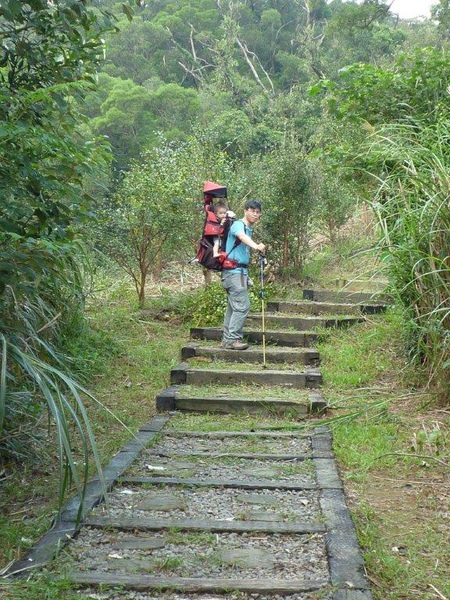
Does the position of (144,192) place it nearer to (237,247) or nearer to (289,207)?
(289,207)

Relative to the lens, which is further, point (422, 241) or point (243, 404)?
point (243, 404)

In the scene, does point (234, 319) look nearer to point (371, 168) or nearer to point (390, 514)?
point (371, 168)

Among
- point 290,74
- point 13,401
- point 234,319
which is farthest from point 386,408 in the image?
point 290,74

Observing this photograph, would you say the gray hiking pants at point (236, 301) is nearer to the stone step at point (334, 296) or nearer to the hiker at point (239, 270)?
the hiker at point (239, 270)

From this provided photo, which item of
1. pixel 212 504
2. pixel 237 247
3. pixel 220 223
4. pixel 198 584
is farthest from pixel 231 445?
pixel 220 223

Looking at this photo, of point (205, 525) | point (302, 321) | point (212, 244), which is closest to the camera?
point (205, 525)

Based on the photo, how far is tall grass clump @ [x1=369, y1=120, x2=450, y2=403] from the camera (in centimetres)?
564

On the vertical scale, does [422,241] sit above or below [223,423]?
above

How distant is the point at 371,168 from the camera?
277 inches

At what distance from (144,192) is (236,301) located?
10.2ft

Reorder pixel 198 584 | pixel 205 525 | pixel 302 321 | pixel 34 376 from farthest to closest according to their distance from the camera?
pixel 302 321
pixel 205 525
pixel 34 376
pixel 198 584

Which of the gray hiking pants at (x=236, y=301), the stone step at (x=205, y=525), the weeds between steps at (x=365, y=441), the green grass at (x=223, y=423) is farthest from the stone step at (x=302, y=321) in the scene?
the stone step at (x=205, y=525)

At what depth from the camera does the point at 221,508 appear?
4082 mm

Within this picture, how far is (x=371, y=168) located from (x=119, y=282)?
5.14 metres
